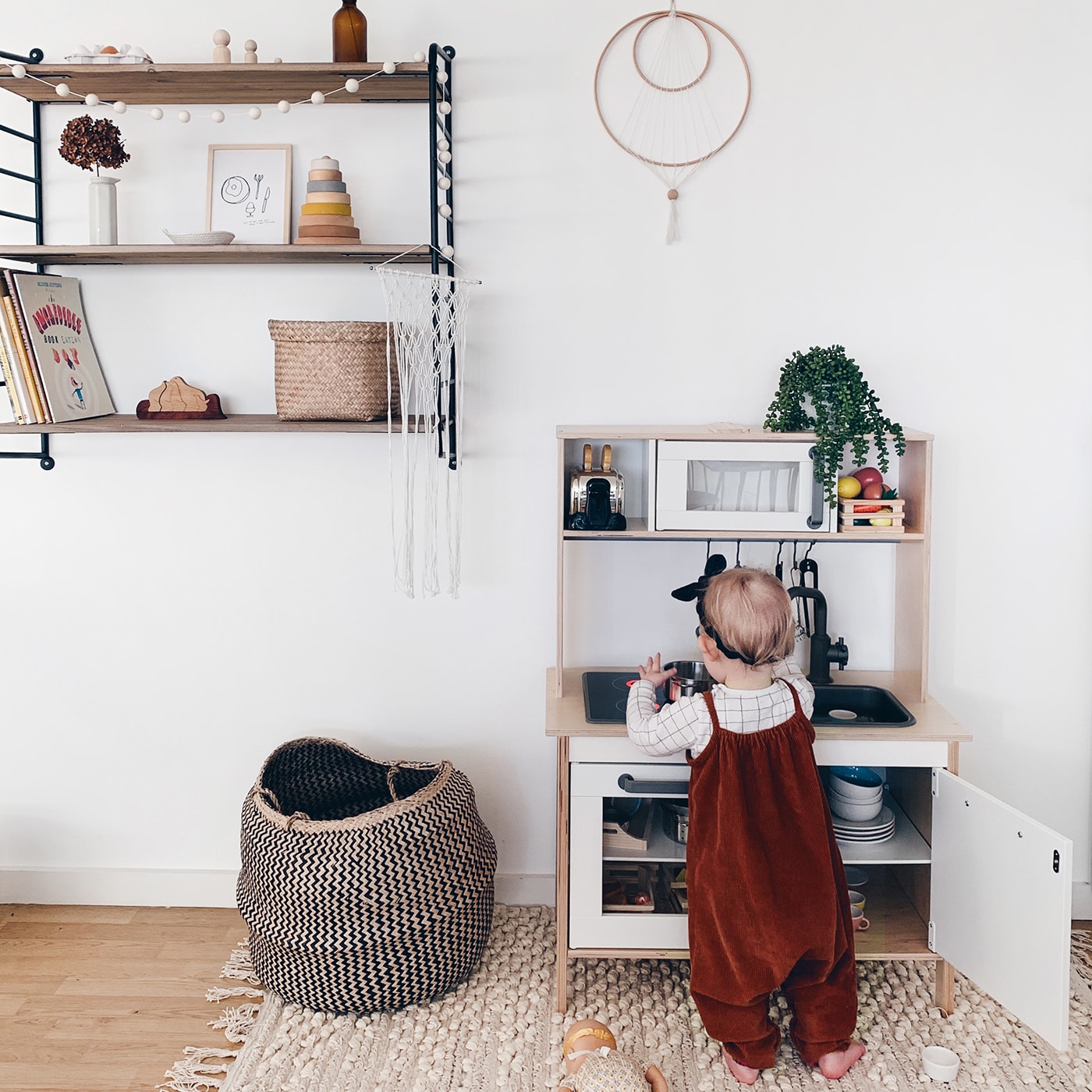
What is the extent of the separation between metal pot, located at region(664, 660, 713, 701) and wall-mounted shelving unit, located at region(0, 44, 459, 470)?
0.68 metres

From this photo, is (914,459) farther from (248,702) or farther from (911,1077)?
(248,702)

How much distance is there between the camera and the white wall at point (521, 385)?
2262mm

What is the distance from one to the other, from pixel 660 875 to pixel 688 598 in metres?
0.57

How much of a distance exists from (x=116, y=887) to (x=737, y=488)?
1.78 m

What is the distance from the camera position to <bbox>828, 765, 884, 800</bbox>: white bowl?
83.4 inches

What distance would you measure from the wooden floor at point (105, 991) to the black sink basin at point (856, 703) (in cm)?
140

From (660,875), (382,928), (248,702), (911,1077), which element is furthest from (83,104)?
(911,1077)

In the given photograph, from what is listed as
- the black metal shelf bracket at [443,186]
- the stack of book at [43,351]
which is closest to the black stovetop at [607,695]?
the black metal shelf bracket at [443,186]

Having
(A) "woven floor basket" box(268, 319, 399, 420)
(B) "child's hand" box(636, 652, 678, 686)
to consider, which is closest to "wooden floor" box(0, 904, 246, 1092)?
(B) "child's hand" box(636, 652, 678, 686)

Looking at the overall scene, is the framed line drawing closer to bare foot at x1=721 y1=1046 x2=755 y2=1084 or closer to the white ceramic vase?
the white ceramic vase

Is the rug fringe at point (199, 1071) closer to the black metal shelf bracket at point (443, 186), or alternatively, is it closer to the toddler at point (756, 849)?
the toddler at point (756, 849)

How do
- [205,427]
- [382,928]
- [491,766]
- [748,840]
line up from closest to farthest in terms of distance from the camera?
1. [748,840]
2. [382,928]
3. [205,427]
4. [491,766]

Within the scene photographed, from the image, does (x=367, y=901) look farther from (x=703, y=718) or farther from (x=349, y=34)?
(x=349, y=34)

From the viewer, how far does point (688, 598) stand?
6.97ft
